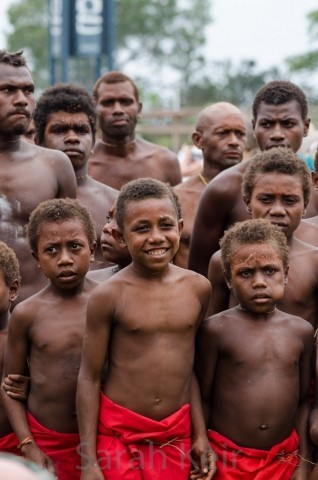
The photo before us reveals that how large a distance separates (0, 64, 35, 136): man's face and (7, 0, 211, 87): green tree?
44045mm

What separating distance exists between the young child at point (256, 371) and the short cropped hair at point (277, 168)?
541 millimetres

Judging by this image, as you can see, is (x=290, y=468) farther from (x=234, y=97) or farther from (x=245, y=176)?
(x=234, y=97)

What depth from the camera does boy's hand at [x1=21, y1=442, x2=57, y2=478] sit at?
14.8 feet

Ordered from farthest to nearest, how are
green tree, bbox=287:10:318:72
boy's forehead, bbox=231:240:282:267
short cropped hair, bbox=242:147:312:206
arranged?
green tree, bbox=287:10:318:72
short cropped hair, bbox=242:147:312:206
boy's forehead, bbox=231:240:282:267

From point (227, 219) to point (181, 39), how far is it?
46768mm

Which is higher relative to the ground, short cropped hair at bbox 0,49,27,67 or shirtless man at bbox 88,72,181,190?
short cropped hair at bbox 0,49,27,67

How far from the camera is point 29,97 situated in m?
5.62

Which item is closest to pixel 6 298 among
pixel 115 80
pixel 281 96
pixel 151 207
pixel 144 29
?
pixel 151 207

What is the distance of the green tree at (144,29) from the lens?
49.9m

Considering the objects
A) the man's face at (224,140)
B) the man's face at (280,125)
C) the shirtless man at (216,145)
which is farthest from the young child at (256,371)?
the man's face at (224,140)

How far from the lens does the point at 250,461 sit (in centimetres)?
454

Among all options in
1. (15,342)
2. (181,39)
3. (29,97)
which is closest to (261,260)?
(15,342)

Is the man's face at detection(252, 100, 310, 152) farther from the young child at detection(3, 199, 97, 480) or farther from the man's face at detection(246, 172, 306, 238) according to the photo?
the young child at detection(3, 199, 97, 480)

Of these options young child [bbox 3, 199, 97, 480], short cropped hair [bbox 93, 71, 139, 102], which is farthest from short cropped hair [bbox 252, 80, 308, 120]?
young child [bbox 3, 199, 97, 480]
